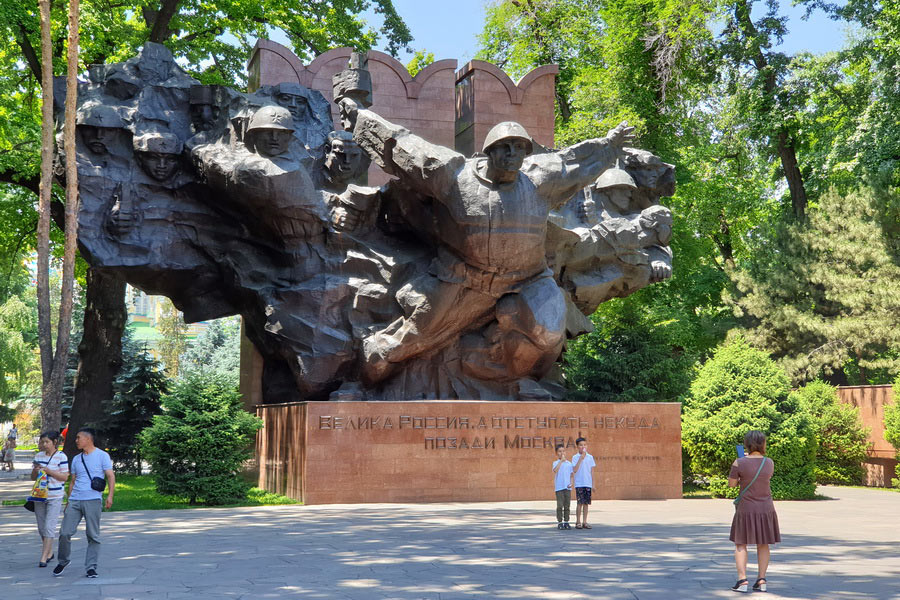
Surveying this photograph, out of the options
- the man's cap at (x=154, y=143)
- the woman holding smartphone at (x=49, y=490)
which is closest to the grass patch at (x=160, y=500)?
the woman holding smartphone at (x=49, y=490)

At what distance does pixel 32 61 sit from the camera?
2262 cm

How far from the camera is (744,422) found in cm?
1828

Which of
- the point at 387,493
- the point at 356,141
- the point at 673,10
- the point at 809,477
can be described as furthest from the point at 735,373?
the point at 673,10

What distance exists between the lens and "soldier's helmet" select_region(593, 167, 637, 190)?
20.0 metres

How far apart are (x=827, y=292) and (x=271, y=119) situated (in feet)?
60.6

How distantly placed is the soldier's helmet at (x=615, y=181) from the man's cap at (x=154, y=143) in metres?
9.07

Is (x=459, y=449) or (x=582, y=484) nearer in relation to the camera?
(x=582, y=484)

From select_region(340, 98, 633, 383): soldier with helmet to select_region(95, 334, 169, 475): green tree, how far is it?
886 centimetres

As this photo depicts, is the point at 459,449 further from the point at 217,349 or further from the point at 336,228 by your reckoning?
the point at 217,349

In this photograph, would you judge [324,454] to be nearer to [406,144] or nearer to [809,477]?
[406,144]

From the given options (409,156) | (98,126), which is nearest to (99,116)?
(98,126)

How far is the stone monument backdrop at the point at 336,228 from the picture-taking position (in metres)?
16.1

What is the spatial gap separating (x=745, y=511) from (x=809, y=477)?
480 inches

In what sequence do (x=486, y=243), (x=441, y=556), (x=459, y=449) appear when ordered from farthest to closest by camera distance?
→ (x=459, y=449) < (x=486, y=243) < (x=441, y=556)
